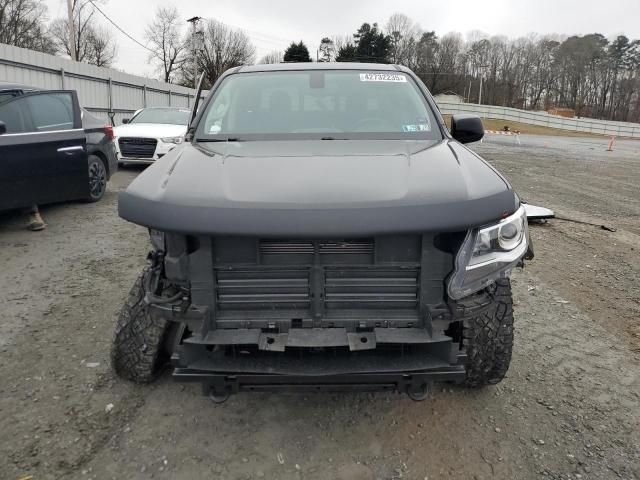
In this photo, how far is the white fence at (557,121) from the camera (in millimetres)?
46750

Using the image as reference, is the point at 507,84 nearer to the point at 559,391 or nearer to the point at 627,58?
the point at 627,58

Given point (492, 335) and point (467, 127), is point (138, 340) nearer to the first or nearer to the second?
point (492, 335)

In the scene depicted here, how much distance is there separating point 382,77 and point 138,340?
7.94 ft

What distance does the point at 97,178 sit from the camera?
7316mm

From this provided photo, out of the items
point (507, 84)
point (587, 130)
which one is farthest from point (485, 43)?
point (587, 130)

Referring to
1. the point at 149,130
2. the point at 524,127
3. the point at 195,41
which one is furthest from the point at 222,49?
the point at 149,130

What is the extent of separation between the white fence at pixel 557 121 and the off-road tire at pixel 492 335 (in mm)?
48802

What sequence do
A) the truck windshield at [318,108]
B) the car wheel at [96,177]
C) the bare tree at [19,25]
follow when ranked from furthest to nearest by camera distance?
the bare tree at [19,25], the car wheel at [96,177], the truck windshield at [318,108]

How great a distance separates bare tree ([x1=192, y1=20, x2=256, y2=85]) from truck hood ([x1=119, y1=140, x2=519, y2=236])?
5191cm

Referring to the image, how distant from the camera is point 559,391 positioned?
2.78 metres

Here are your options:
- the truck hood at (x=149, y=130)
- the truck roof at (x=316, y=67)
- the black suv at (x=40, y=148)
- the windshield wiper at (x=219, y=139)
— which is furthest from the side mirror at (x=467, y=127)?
the truck hood at (x=149, y=130)

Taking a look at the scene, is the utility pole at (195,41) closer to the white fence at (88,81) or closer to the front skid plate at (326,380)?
the white fence at (88,81)

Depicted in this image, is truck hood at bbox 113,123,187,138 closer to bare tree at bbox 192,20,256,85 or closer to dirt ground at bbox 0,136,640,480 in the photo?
dirt ground at bbox 0,136,640,480

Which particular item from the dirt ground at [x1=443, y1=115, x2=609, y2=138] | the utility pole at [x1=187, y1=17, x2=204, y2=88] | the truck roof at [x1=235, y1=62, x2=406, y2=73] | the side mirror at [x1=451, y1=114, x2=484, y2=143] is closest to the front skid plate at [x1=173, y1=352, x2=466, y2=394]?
the side mirror at [x1=451, y1=114, x2=484, y2=143]
